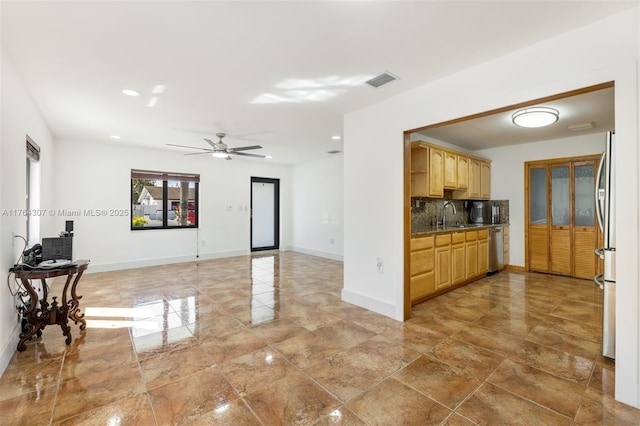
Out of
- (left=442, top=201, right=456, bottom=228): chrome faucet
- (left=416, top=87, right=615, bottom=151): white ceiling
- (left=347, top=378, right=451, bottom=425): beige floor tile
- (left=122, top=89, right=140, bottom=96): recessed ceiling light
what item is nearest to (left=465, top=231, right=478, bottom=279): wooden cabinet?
(left=442, top=201, right=456, bottom=228): chrome faucet

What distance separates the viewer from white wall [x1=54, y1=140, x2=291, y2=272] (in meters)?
5.60

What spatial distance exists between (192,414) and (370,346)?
1.56 meters

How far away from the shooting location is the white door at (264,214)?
832cm

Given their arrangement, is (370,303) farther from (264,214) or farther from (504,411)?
(264,214)

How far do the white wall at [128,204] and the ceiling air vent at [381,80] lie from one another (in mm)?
5312

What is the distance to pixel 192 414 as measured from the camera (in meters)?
1.82

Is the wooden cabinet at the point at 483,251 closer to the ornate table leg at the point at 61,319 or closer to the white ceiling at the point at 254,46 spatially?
the white ceiling at the point at 254,46

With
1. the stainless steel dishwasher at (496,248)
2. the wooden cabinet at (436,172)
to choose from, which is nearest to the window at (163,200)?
the wooden cabinet at (436,172)

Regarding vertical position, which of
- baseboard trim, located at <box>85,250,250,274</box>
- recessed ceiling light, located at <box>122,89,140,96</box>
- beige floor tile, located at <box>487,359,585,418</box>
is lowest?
beige floor tile, located at <box>487,359,585,418</box>

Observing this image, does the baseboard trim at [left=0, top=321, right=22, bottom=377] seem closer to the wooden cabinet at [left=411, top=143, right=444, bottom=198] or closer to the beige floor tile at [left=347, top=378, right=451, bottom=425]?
the beige floor tile at [left=347, top=378, right=451, bottom=425]

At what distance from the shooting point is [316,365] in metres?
2.39

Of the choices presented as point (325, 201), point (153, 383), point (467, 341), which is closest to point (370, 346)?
point (467, 341)

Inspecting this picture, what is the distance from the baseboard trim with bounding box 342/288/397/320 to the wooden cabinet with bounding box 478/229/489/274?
2.56 m

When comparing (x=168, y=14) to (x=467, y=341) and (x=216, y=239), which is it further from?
(x=216, y=239)
